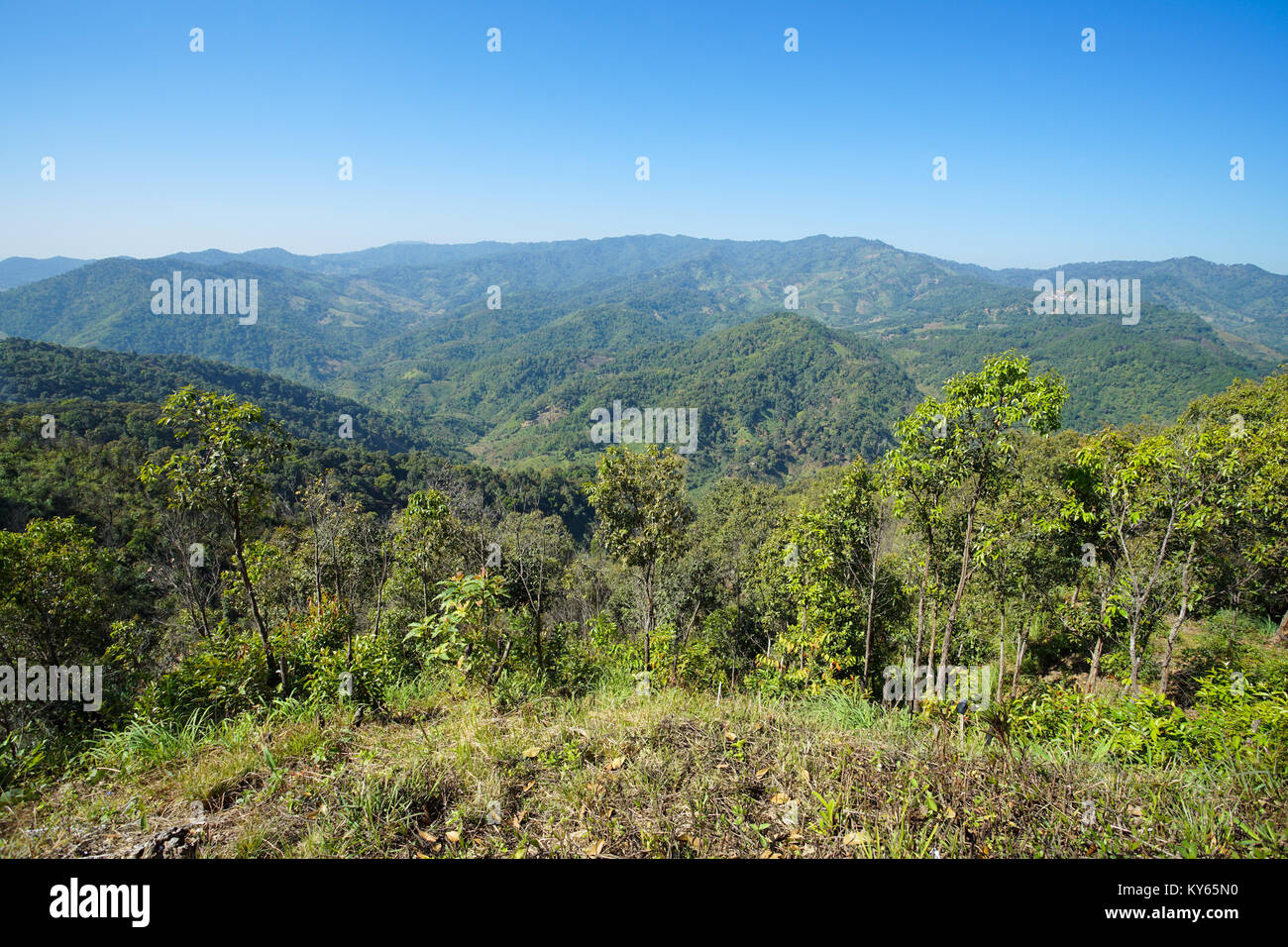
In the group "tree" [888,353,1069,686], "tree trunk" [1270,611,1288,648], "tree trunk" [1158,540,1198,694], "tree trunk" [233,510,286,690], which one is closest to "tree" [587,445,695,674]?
"tree" [888,353,1069,686]

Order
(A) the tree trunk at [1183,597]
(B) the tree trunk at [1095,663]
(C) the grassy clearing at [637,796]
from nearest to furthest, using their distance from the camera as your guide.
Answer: (C) the grassy clearing at [637,796] → (A) the tree trunk at [1183,597] → (B) the tree trunk at [1095,663]

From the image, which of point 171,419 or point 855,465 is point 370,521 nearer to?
point 171,419

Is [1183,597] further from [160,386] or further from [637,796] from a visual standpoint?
[160,386]

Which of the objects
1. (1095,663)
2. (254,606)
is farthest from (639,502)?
(1095,663)

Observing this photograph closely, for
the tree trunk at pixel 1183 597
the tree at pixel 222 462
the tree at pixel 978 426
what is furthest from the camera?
the tree trunk at pixel 1183 597

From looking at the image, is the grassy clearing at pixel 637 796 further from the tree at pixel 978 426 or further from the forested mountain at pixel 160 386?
the forested mountain at pixel 160 386

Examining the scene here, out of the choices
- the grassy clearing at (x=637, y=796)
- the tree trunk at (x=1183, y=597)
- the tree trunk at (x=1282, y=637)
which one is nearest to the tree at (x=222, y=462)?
the grassy clearing at (x=637, y=796)
